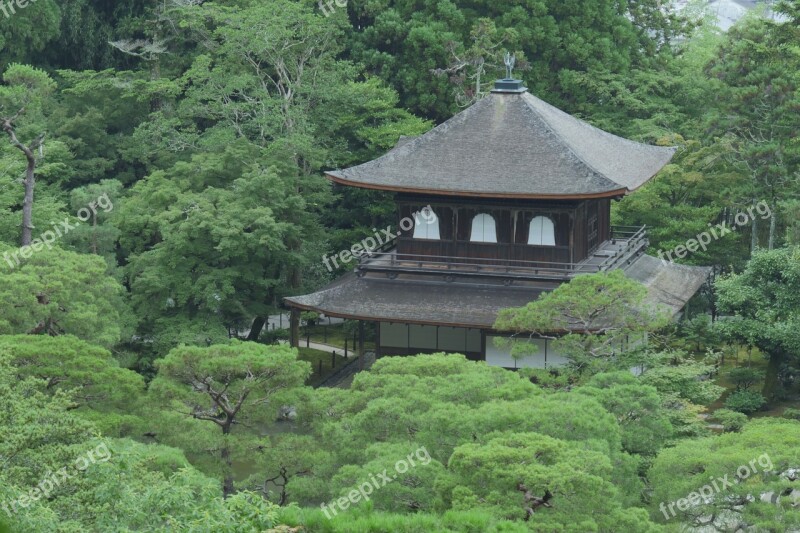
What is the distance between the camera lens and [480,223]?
39062mm

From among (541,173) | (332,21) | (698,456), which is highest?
(332,21)

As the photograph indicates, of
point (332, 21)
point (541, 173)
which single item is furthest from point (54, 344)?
point (332, 21)

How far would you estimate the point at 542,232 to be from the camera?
38.7 meters

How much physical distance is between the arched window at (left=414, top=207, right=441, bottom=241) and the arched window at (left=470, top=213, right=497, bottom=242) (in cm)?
110

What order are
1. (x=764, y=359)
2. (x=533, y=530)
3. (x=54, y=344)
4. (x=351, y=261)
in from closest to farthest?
(x=533, y=530)
(x=54, y=344)
(x=764, y=359)
(x=351, y=261)

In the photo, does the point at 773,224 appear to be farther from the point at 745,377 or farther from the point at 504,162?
the point at 504,162

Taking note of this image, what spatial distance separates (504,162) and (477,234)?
6.94 ft

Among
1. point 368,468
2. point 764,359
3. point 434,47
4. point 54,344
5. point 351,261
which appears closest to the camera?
point 368,468

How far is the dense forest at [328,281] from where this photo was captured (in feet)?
76.4

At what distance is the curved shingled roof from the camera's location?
37969 mm

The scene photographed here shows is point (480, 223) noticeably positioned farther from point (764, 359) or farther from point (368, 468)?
point (368, 468)

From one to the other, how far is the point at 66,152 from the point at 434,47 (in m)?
13.7

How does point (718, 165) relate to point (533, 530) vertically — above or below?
above

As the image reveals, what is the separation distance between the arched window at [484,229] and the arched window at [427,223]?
1096 millimetres
